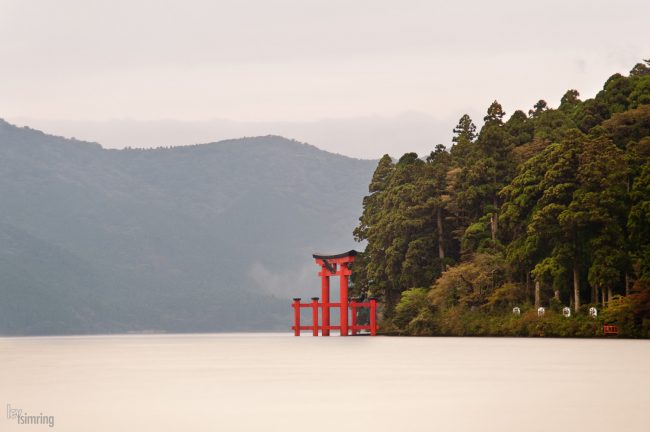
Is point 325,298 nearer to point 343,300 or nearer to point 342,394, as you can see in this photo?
point 343,300

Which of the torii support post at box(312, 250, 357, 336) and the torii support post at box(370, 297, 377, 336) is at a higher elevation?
the torii support post at box(312, 250, 357, 336)

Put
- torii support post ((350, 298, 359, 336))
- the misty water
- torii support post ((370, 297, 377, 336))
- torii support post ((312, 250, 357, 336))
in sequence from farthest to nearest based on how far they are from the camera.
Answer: torii support post ((350, 298, 359, 336)), torii support post ((312, 250, 357, 336)), torii support post ((370, 297, 377, 336)), the misty water

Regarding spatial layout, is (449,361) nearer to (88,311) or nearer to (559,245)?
(559,245)

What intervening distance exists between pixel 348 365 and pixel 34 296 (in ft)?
462

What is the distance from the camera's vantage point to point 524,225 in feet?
214

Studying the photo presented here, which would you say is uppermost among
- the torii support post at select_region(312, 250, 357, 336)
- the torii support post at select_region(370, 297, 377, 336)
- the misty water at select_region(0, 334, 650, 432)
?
the torii support post at select_region(312, 250, 357, 336)

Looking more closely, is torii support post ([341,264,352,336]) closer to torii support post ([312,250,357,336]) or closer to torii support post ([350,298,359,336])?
torii support post ([312,250,357,336])

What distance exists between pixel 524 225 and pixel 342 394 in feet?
144

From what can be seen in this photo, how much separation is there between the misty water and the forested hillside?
66.4 feet

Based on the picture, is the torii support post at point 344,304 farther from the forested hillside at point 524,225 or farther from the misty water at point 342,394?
the misty water at point 342,394

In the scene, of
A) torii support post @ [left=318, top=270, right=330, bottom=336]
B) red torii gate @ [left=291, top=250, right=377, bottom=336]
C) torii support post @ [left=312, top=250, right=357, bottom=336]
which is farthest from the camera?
torii support post @ [left=318, top=270, right=330, bottom=336]

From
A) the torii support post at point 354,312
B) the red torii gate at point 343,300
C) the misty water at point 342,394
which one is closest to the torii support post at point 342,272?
the red torii gate at point 343,300

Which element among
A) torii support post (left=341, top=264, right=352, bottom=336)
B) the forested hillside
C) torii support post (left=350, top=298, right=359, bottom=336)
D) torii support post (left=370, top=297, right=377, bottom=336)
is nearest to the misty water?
the forested hillside

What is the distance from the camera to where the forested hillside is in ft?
186
